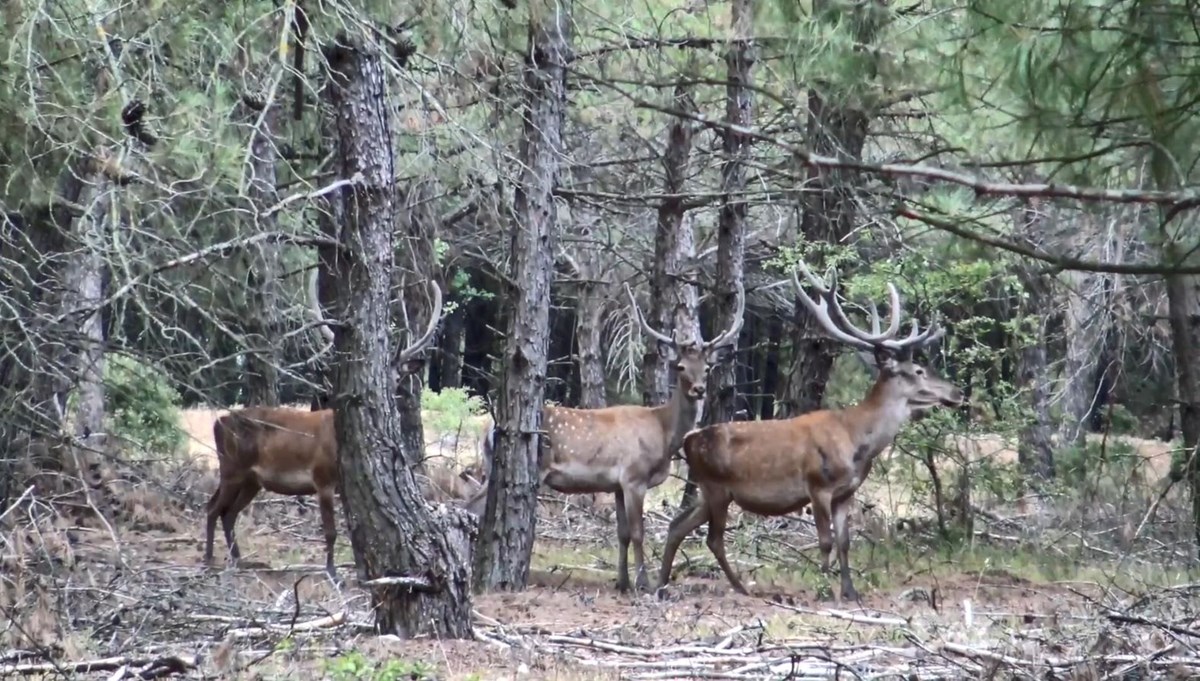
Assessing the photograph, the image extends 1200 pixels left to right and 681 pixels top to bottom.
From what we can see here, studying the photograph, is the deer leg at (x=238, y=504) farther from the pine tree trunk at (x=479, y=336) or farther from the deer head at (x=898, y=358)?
the pine tree trunk at (x=479, y=336)

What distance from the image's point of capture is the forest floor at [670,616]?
6.82 metres

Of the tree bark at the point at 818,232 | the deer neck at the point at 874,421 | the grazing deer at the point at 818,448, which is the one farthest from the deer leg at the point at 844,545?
the tree bark at the point at 818,232

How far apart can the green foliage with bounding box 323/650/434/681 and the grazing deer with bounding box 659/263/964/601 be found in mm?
5557

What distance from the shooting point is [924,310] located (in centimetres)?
1475

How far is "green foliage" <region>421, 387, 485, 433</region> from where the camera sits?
2634cm

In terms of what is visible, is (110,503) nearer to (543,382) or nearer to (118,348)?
(543,382)

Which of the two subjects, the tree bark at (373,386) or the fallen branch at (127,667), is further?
the tree bark at (373,386)

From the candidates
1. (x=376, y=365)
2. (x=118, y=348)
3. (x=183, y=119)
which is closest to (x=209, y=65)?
(x=183, y=119)

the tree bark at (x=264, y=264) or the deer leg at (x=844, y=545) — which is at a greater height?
the tree bark at (x=264, y=264)

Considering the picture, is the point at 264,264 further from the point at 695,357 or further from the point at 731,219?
the point at 731,219

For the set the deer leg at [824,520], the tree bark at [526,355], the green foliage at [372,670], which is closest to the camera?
the green foliage at [372,670]

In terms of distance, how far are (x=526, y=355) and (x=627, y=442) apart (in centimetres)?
215

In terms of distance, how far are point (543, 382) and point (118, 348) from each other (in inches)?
160

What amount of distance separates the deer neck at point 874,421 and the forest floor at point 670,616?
1.03 meters
